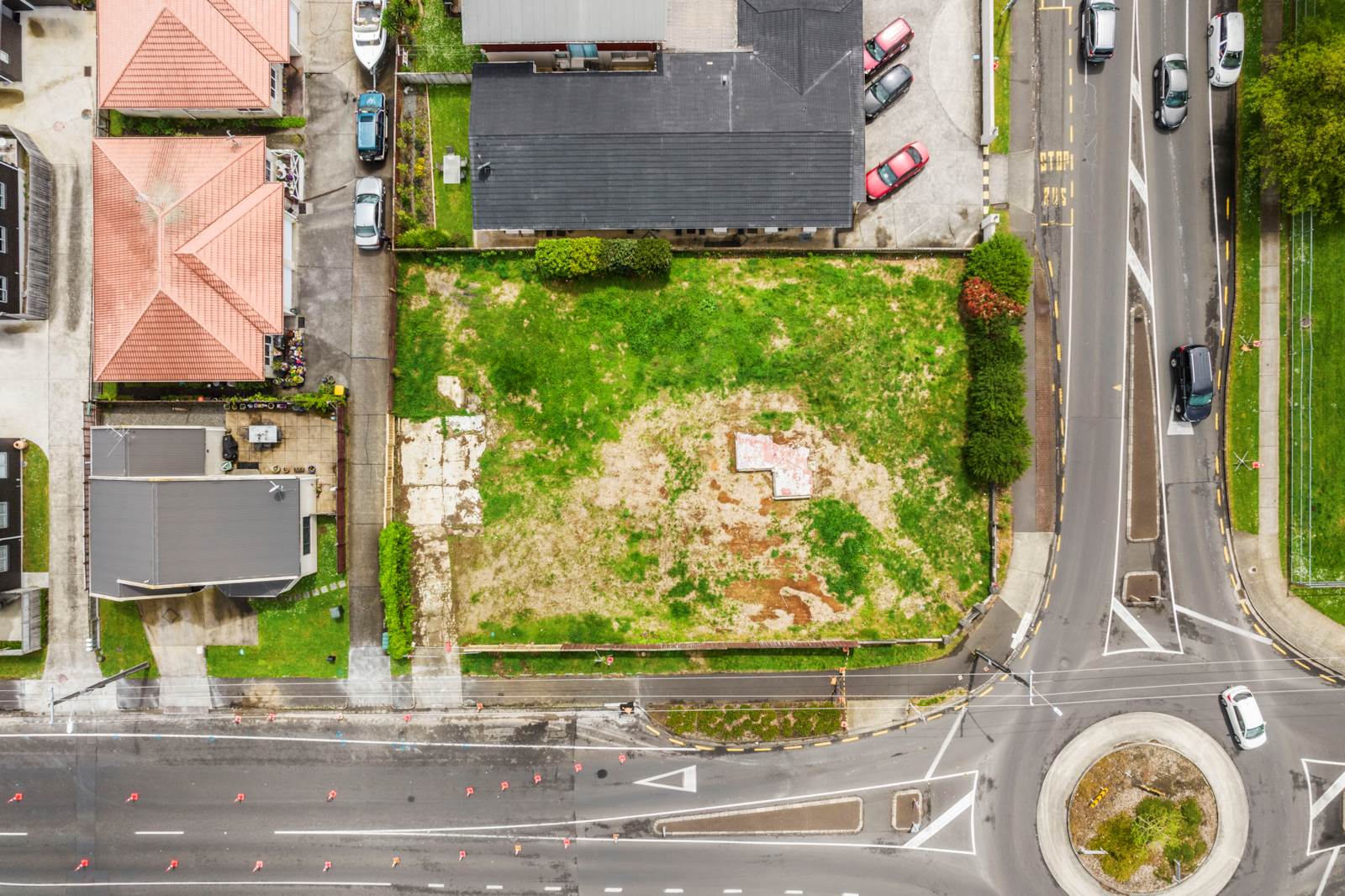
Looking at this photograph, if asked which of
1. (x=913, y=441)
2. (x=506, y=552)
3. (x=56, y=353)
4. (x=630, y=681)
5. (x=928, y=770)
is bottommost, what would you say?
(x=928, y=770)

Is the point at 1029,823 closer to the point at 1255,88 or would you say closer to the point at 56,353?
the point at 1255,88

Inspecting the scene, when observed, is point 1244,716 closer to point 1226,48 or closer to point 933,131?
point 1226,48

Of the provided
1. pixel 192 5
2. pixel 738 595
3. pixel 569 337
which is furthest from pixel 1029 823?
pixel 192 5

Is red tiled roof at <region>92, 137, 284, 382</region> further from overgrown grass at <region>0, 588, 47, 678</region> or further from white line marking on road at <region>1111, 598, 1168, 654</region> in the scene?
white line marking on road at <region>1111, 598, 1168, 654</region>

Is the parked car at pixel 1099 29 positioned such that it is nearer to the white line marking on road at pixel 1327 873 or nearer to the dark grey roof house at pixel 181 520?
the white line marking on road at pixel 1327 873

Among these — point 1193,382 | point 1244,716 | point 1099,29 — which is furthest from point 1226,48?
point 1244,716
